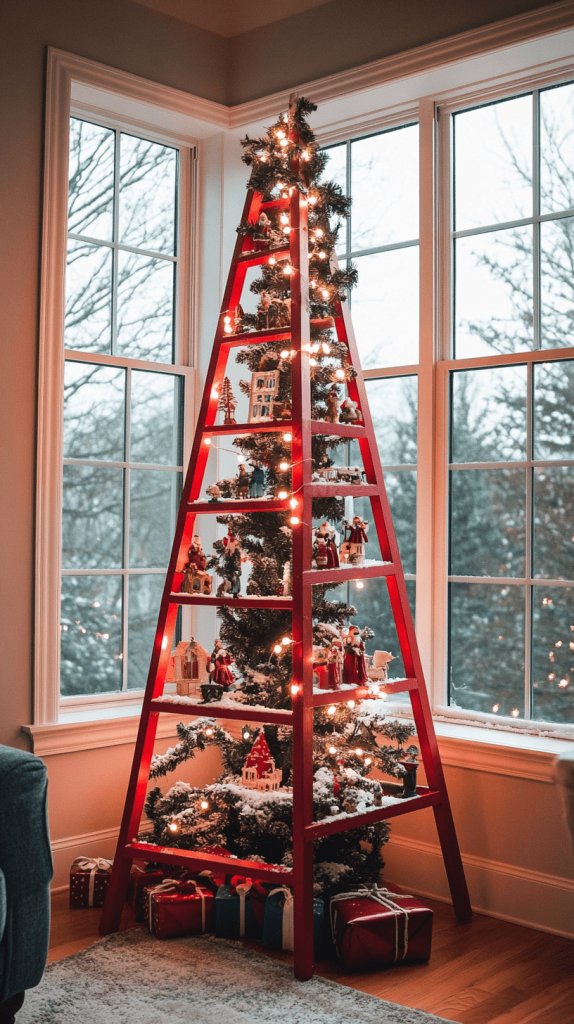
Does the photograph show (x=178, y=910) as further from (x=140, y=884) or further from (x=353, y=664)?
(x=353, y=664)

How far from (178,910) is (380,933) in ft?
2.07

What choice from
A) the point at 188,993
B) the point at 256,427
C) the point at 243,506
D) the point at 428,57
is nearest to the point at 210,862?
the point at 188,993

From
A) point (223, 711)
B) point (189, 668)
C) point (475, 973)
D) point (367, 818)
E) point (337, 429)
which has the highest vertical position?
point (337, 429)

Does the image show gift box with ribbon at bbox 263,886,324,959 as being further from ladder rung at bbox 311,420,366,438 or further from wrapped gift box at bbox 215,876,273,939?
ladder rung at bbox 311,420,366,438

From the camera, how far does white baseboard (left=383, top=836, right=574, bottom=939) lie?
2.95 m

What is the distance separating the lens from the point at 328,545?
2.87 meters

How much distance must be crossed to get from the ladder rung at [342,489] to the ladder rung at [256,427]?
0.19 metres

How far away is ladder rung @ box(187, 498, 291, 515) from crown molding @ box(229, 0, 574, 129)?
65.9 inches

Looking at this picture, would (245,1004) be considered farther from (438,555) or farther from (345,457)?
(345,457)

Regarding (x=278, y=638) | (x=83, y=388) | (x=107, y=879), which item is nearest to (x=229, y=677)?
→ (x=278, y=638)

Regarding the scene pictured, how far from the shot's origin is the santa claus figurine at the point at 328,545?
2854 mm

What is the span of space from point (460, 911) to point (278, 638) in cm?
106

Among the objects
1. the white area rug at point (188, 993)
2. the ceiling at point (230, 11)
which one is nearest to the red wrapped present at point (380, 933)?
the white area rug at point (188, 993)

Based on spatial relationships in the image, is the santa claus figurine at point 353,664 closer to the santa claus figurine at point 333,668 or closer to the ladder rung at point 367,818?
the santa claus figurine at point 333,668
